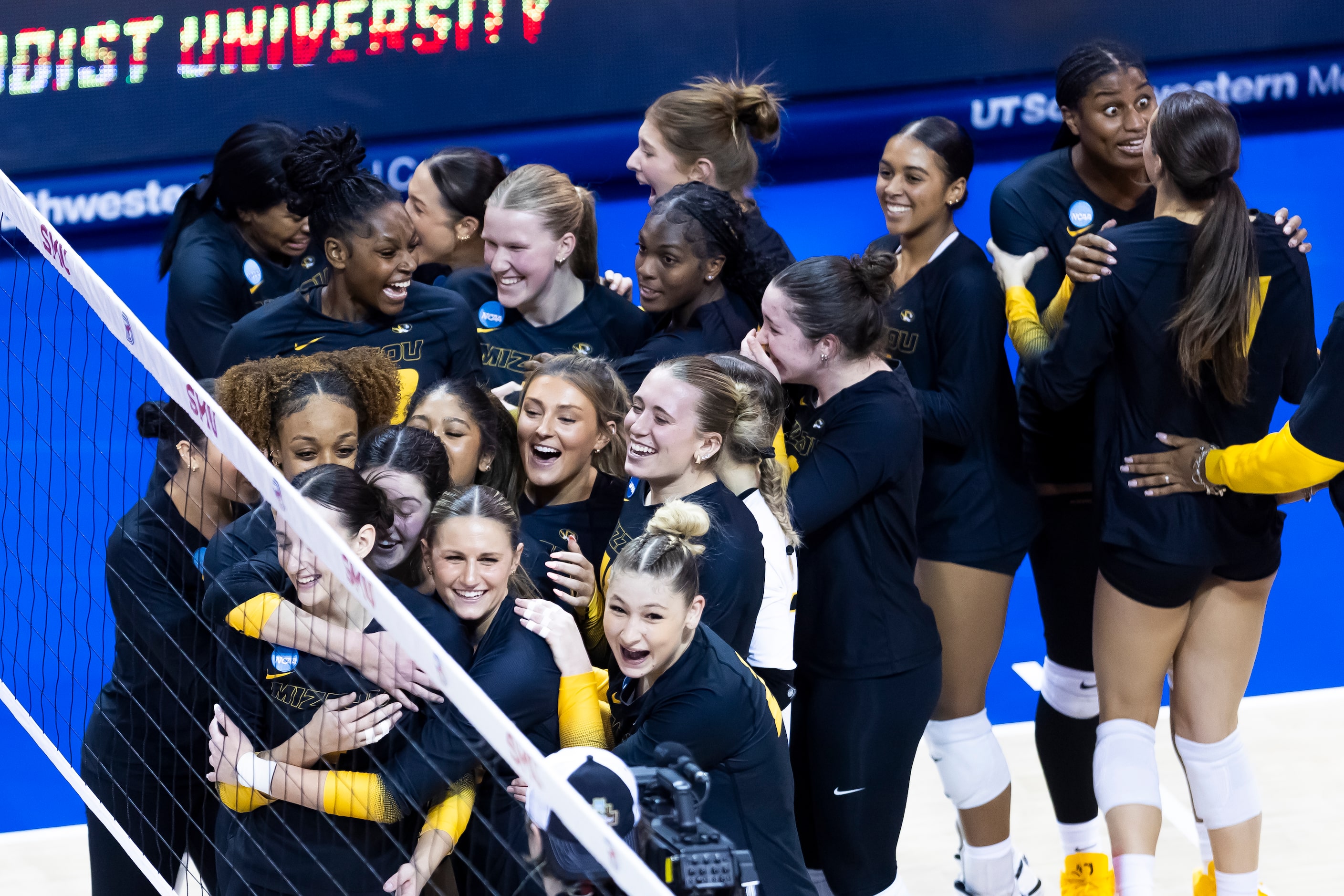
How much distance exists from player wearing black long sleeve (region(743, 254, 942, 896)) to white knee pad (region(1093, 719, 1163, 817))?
18.8 inches

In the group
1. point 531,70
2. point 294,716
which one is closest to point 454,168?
point 294,716

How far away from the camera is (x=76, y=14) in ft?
21.7

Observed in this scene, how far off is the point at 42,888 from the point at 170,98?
12.6ft

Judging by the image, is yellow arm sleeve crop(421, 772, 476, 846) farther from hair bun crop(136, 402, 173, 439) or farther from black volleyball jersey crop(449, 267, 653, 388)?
black volleyball jersey crop(449, 267, 653, 388)

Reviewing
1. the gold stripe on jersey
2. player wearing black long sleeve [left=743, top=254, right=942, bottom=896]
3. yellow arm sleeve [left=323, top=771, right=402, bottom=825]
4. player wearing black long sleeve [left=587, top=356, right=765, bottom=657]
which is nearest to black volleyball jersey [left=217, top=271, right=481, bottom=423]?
the gold stripe on jersey

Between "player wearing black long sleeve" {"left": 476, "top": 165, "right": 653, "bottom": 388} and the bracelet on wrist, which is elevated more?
"player wearing black long sleeve" {"left": 476, "top": 165, "right": 653, "bottom": 388}

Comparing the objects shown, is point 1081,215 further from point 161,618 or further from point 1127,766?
point 161,618

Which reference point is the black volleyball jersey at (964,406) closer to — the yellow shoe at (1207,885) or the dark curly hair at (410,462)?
the yellow shoe at (1207,885)

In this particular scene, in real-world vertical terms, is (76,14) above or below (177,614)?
above

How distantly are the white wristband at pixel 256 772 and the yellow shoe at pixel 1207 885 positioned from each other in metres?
2.51

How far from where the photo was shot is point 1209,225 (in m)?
3.64

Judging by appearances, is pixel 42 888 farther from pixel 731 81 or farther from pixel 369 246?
pixel 731 81

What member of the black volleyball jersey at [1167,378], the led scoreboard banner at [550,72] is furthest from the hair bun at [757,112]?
the led scoreboard banner at [550,72]

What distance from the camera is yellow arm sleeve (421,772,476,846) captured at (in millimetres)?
2789
